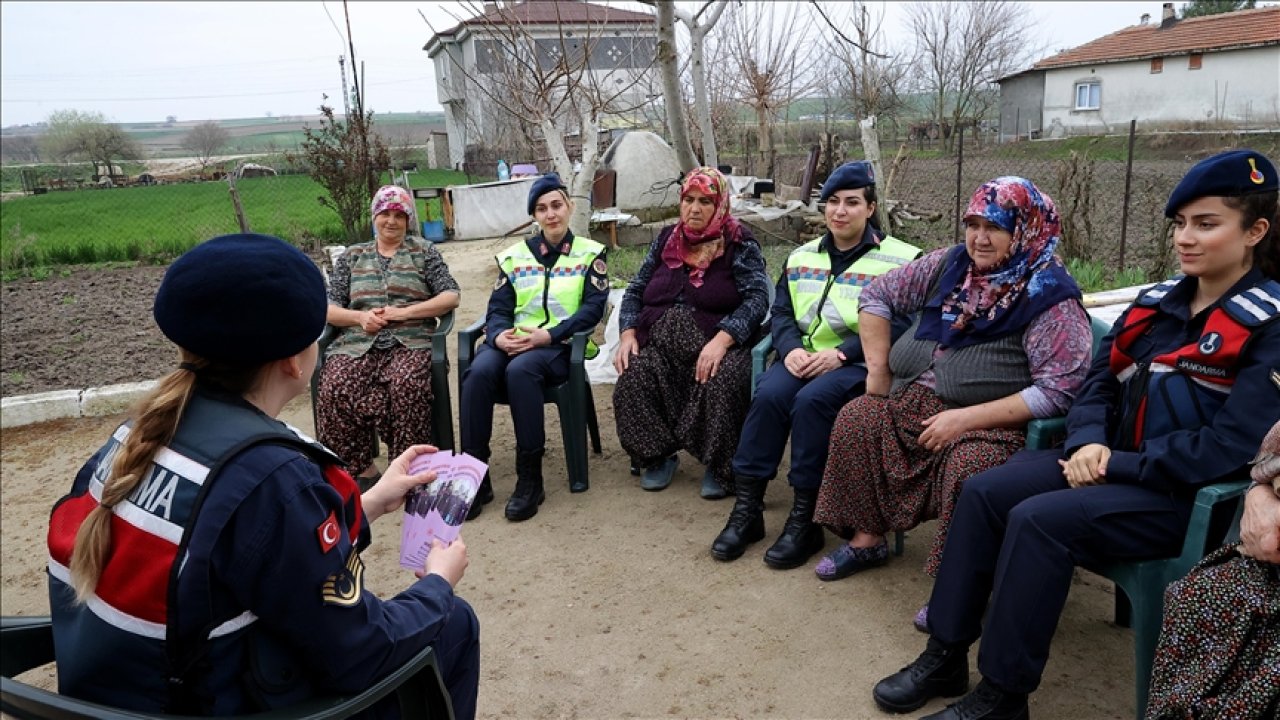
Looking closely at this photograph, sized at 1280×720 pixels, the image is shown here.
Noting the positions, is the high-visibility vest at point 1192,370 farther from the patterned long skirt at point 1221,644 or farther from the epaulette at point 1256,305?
the patterned long skirt at point 1221,644

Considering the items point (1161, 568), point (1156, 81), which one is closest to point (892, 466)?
point (1161, 568)

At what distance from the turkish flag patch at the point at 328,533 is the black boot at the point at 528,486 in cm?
255

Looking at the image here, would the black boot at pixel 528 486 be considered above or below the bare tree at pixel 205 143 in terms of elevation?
below

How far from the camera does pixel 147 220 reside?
17.1 meters

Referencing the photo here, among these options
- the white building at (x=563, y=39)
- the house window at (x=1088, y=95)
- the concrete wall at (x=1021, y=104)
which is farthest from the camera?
the concrete wall at (x=1021, y=104)

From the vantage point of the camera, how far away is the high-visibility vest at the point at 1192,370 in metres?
2.21

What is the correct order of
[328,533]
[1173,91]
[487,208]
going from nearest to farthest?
[328,533], [487,208], [1173,91]

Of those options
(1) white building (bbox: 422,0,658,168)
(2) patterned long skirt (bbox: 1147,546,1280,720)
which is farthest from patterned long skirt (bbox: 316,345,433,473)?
(2) patterned long skirt (bbox: 1147,546,1280,720)

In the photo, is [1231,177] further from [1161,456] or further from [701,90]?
[701,90]

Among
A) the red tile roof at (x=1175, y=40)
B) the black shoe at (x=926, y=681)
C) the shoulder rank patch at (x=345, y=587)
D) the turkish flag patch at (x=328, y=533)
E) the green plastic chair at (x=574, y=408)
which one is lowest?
the black shoe at (x=926, y=681)

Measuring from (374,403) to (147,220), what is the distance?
51.1 ft

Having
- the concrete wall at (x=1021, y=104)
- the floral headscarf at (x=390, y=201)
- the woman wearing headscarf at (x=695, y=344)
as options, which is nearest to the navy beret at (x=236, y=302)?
the woman wearing headscarf at (x=695, y=344)

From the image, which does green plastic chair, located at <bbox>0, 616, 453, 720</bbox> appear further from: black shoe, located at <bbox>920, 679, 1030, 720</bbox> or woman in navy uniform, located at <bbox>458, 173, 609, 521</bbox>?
woman in navy uniform, located at <bbox>458, 173, 609, 521</bbox>

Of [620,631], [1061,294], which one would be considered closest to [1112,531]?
[1061,294]
